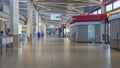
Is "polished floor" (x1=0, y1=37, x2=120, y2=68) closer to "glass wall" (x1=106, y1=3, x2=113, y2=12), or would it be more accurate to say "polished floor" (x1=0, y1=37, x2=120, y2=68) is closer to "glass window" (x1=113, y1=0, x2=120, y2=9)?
"glass window" (x1=113, y1=0, x2=120, y2=9)

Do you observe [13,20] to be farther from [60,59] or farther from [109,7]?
[109,7]

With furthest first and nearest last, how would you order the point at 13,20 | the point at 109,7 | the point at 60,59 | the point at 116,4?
the point at 109,7 < the point at 116,4 < the point at 13,20 < the point at 60,59

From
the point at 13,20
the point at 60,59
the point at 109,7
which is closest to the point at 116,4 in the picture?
the point at 109,7

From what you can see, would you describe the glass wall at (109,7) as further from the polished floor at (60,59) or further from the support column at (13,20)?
the polished floor at (60,59)

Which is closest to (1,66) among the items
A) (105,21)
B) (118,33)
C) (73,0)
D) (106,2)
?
(118,33)

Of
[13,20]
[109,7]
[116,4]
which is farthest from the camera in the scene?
[109,7]

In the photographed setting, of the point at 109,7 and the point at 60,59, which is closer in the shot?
the point at 60,59

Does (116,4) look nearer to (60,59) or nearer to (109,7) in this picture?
(109,7)

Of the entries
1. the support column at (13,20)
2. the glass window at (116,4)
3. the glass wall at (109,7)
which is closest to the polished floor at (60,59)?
the support column at (13,20)

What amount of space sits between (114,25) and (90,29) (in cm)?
1356

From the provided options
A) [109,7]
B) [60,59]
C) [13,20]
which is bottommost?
[60,59]

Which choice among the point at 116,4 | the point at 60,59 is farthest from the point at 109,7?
the point at 60,59

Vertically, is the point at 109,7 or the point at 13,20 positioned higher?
the point at 109,7

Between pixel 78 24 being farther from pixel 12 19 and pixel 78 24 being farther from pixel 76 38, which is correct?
pixel 12 19
